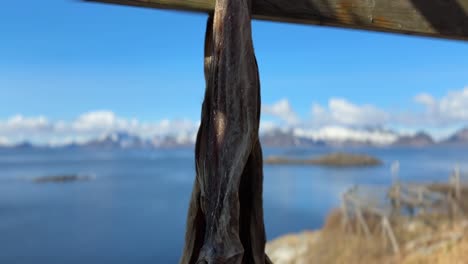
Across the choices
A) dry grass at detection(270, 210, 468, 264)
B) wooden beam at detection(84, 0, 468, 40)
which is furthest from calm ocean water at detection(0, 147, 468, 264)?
wooden beam at detection(84, 0, 468, 40)

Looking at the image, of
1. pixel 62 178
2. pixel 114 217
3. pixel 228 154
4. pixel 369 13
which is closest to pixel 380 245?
pixel 369 13

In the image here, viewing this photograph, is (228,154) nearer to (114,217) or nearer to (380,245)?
(380,245)

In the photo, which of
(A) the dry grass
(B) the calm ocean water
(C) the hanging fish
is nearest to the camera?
(C) the hanging fish

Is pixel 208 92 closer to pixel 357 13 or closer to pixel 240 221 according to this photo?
pixel 240 221

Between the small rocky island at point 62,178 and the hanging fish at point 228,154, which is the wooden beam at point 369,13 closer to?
the hanging fish at point 228,154

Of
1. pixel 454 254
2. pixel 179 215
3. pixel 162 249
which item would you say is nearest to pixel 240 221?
pixel 454 254

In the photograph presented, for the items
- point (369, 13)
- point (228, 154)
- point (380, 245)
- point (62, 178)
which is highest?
point (369, 13)

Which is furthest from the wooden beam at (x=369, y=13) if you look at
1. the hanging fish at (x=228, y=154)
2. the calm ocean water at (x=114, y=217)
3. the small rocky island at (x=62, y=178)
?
the small rocky island at (x=62, y=178)

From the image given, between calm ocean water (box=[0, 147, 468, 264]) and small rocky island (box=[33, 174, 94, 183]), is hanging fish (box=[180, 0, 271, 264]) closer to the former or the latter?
calm ocean water (box=[0, 147, 468, 264])

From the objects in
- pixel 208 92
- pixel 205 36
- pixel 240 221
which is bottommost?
pixel 240 221
